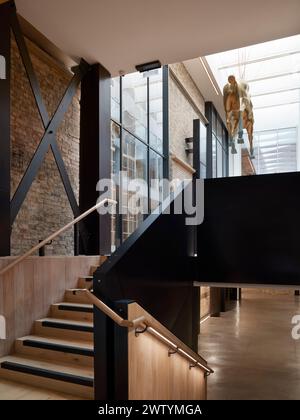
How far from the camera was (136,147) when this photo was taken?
8766 mm

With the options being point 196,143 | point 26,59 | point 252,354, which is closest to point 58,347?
point 26,59

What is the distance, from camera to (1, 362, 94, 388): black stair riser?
3053 mm

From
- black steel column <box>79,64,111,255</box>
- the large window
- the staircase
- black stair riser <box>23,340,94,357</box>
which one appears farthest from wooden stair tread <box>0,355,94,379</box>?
the large window

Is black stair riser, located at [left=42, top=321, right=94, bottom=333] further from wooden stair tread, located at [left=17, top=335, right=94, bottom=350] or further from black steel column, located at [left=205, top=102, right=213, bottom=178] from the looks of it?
black steel column, located at [left=205, top=102, right=213, bottom=178]

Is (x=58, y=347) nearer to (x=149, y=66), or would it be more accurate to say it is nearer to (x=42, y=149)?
(x=42, y=149)

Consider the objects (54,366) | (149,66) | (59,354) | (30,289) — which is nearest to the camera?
(54,366)

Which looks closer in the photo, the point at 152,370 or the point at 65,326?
the point at 152,370

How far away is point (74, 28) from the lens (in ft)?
16.6

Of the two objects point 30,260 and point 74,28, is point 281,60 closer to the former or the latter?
point 74,28

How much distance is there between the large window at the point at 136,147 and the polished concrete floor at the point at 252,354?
11.4 feet

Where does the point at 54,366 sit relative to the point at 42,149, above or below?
below

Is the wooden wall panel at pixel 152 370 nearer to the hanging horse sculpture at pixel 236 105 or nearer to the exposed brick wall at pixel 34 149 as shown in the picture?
the exposed brick wall at pixel 34 149

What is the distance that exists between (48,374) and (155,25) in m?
4.53

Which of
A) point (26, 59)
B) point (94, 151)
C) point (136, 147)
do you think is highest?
point (26, 59)
